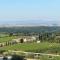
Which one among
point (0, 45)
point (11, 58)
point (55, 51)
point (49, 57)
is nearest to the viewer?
point (11, 58)

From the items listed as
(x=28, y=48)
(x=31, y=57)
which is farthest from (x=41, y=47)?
(x=31, y=57)

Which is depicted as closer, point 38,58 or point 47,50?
point 38,58

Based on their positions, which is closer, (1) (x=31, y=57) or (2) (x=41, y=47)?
(1) (x=31, y=57)

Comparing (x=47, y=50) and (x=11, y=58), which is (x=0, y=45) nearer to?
(x=47, y=50)

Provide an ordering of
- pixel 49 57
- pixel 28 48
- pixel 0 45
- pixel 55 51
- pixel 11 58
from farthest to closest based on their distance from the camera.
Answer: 1. pixel 0 45
2. pixel 28 48
3. pixel 55 51
4. pixel 49 57
5. pixel 11 58

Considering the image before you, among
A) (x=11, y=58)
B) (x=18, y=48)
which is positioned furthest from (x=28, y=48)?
(x=11, y=58)

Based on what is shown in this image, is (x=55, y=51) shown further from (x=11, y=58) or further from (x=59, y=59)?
(x=11, y=58)

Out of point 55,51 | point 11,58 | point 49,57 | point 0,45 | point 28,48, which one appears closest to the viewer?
point 11,58

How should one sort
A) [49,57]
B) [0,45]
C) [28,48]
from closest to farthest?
[49,57]
[28,48]
[0,45]
